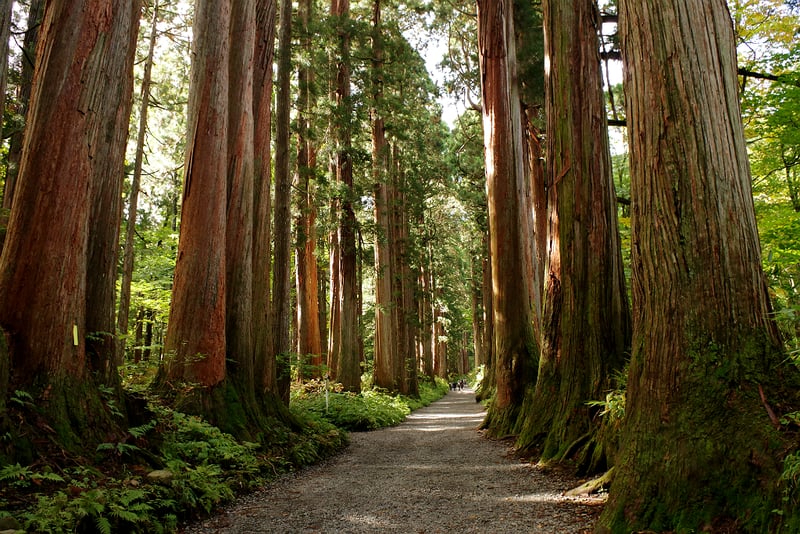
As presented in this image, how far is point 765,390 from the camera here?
3.10m

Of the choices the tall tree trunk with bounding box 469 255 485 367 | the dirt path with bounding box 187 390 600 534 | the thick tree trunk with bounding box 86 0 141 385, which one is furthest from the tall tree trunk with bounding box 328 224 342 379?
the tall tree trunk with bounding box 469 255 485 367

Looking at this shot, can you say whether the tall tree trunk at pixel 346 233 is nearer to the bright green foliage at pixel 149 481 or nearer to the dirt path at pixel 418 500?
the dirt path at pixel 418 500

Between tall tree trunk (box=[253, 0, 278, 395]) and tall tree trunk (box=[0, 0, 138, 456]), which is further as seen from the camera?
tall tree trunk (box=[253, 0, 278, 395])

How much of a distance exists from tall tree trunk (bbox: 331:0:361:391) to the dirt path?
7.50 meters

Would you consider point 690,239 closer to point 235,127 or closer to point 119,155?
point 119,155

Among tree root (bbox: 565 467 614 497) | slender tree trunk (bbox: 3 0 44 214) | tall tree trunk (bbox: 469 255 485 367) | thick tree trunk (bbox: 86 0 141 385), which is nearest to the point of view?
tree root (bbox: 565 467 614 497)

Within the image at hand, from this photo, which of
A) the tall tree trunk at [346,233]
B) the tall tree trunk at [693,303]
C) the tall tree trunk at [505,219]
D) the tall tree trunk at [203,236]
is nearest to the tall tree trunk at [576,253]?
the tall tree trunk at [505,219]

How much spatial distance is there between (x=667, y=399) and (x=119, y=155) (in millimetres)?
6010

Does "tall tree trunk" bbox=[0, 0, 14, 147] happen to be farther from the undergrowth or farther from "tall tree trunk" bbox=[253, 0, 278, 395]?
"tall tree trunk" bbox=[253, 0, 278, 395]

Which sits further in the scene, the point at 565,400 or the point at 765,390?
the point at 565,400

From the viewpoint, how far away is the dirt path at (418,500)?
4270 millimetres

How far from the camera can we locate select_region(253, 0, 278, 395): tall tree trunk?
8758mm

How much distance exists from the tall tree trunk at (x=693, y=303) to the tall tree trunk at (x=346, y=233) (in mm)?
12460

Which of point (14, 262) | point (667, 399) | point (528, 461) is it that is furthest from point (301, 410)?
point (667, 399)
